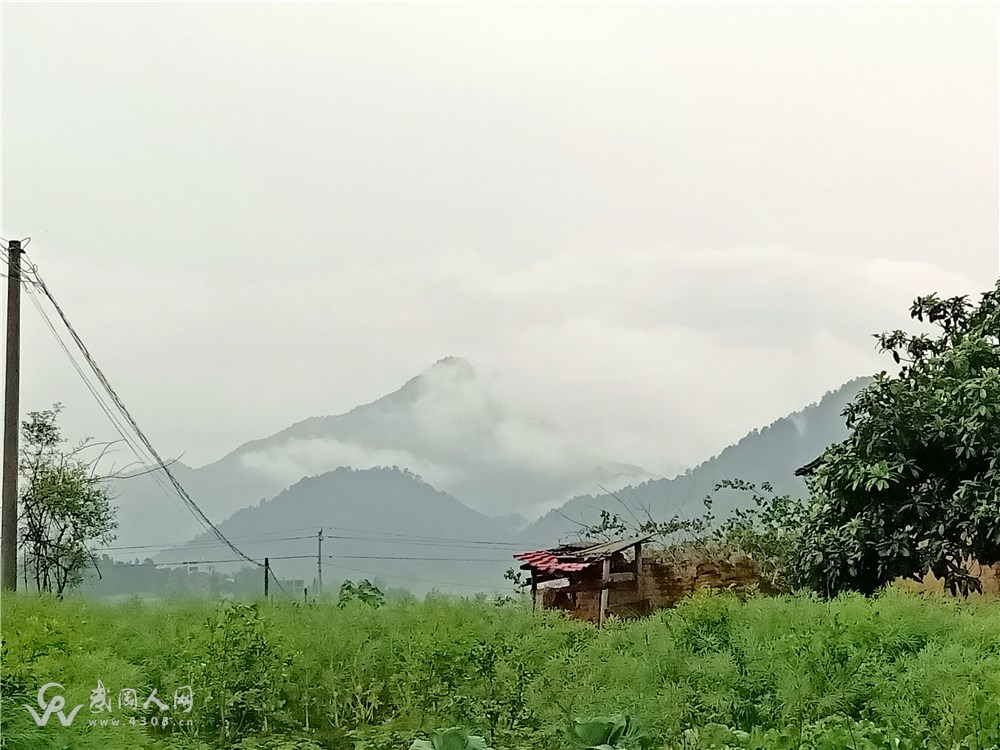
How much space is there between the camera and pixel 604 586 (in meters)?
4.27

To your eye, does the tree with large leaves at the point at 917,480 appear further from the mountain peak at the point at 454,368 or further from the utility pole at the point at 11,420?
the utility pole at the point at 11,420

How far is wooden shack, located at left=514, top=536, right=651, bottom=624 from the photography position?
4168mm

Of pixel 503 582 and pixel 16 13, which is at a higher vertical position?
pixel 16 13

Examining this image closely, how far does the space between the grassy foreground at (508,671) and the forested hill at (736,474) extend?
0.69 meters

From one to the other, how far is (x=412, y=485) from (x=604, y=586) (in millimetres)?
1055

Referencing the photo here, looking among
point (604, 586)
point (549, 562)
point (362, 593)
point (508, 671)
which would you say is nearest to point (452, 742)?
point (508, 671)

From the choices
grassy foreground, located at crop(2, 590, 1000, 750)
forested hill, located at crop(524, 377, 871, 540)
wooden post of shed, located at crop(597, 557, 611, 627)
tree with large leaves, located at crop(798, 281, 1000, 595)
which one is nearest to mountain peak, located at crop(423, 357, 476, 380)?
forested hill, located at crop(524, 377, 871, 540)

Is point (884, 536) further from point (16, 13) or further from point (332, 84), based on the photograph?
point (16, 13)

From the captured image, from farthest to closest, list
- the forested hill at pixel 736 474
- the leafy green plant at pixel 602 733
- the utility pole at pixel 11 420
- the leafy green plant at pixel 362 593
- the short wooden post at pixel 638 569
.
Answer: the short wooden post at pixel 638 569 → the forested hill at pixel 736 474 → the leafy green plant at pixel 362 593 → the utility pole at pixel 11 420 → the leafy green plant at pixel 602 733

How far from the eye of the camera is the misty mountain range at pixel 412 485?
134 inches

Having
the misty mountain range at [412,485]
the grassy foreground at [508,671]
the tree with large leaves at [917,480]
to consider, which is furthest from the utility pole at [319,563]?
the tree with large leaves at [917,480]

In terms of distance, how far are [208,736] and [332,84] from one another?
1.91 m

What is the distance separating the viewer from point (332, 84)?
123 inches

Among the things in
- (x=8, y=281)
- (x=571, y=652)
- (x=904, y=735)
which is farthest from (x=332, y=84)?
(x=904, y=735)
